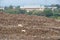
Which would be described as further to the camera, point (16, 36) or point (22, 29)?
point (22, 29)

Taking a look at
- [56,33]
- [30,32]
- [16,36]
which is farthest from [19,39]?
[56,33]

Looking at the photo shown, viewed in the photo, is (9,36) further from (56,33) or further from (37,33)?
(56,33)

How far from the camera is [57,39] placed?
8.27 metres

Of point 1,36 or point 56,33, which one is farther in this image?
point 56,33

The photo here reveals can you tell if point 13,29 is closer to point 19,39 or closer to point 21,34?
point 21,34

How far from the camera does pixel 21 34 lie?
9.02 m

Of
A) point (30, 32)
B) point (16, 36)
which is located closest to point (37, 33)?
A: point (30, 32)

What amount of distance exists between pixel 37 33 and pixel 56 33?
78cm

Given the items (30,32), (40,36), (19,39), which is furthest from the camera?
(30,32)

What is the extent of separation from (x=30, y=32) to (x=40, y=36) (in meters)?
0.69

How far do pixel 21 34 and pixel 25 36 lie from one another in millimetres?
430

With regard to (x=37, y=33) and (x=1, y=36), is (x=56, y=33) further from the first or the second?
(x=1, y=36)

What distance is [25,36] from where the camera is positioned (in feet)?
28.3

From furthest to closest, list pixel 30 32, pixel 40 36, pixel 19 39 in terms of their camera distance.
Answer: pixel 30 32 → pixel 40 36 → pixel 19 39
